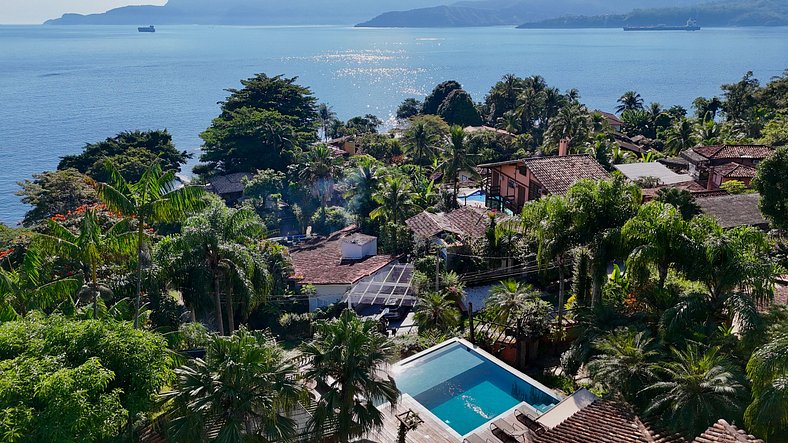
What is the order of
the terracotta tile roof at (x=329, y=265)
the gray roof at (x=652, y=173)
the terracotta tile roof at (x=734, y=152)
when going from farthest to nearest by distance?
the terracotta tile roof at (x=734, y=152) → the gray roof at (x=652, y=173) → the terracotta tile roof at (x=329, y=265)

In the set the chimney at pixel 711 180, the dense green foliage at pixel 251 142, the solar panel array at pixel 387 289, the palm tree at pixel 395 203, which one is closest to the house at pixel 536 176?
the palm tree at pixel 395 203

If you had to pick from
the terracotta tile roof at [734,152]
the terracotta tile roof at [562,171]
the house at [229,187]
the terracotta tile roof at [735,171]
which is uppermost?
the terracotta tile roof at [562,171]

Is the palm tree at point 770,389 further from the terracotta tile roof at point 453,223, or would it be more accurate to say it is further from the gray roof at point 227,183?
the gray roof at point 227,183

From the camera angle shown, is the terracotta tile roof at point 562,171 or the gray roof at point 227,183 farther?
the gray roof at point 227,183

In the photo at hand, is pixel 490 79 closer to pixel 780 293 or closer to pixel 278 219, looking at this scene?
pixel 278 219

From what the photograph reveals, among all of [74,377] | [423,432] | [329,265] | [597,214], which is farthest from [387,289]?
[74,377]

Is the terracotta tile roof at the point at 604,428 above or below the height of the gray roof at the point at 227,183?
above

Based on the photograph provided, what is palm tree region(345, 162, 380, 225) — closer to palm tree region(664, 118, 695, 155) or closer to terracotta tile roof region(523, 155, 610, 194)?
terracotta tile roof region(523, 155, 610, 194)
